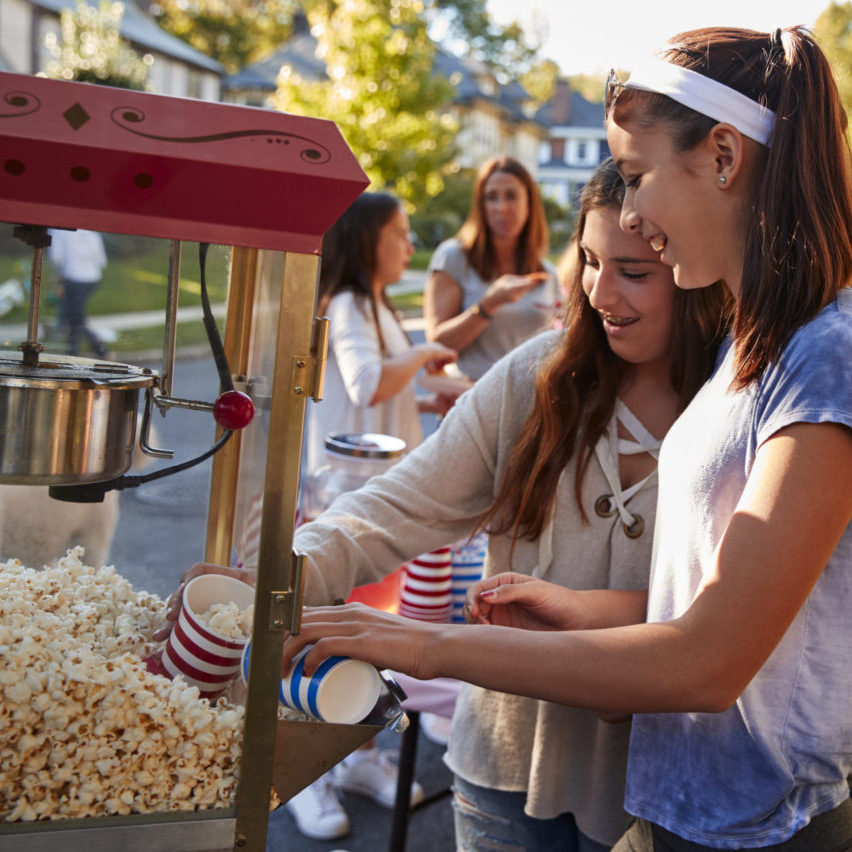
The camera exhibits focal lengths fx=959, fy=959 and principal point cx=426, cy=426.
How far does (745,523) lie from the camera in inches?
40.6

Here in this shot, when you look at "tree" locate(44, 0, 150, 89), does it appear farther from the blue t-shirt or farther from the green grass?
the blue t-shirt

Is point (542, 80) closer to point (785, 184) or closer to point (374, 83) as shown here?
point (374, 83)

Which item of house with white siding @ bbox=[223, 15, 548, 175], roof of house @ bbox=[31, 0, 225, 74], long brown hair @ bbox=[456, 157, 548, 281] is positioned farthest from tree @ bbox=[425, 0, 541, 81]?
long brown hair @ bbox=[456, 157, 548, 281]

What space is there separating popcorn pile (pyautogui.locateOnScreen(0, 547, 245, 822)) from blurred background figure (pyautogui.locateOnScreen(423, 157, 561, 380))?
3225mm

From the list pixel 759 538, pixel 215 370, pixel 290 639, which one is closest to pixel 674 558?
pixel 759 538

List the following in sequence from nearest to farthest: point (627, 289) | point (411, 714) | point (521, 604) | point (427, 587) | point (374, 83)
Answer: point (521, 604), point (627, 289), point (427, 587), point (411, 714), point (374, 83)

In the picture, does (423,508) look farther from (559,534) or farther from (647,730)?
(647,730)

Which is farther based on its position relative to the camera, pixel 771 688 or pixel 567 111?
pixel 567 111

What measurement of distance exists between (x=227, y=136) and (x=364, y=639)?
1.88 ft

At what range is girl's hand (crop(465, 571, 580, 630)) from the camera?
135cm

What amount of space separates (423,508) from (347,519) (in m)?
0.15

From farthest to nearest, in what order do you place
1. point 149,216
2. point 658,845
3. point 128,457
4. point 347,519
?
point 347,519 → point 658,845 → point 128,457 → point 149,216

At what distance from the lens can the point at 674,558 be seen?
1217 millimetres

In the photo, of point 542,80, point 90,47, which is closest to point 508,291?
point 90,47
